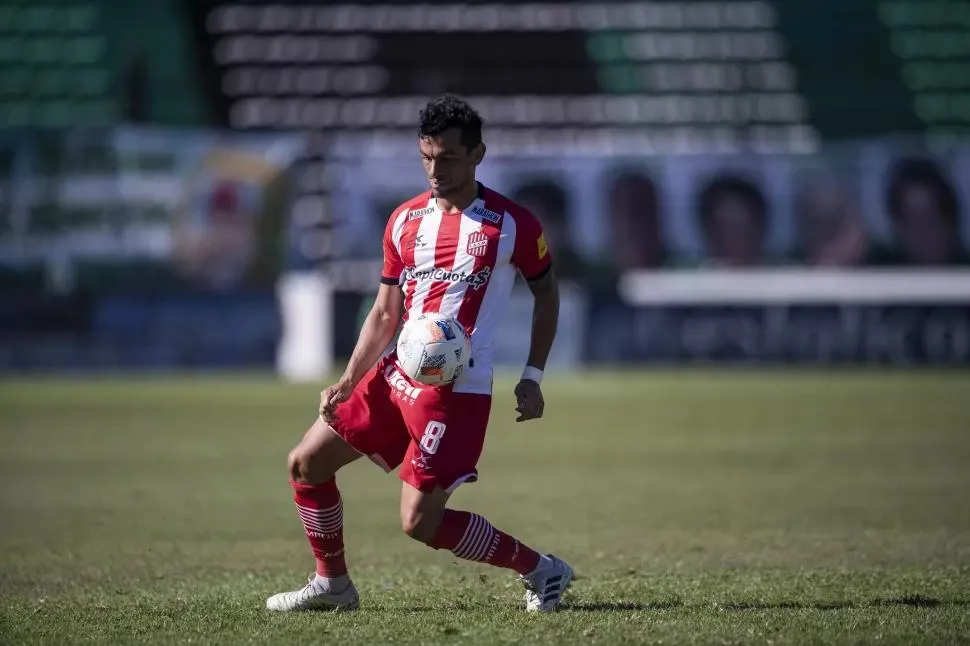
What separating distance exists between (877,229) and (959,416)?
35.8 ft

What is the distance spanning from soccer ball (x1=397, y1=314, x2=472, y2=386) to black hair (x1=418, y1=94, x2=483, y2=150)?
0.80m

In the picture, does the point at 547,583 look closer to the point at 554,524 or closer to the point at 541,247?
the point at 541,247

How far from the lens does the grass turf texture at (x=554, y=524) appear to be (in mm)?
6219

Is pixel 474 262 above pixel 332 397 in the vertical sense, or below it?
above

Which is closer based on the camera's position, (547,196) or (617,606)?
(617,606)

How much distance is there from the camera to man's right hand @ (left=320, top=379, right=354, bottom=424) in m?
6.34

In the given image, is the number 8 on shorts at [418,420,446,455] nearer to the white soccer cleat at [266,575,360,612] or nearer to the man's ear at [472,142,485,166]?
the white soccer cleat at [266,575,360,612]

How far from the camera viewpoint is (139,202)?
27.7m

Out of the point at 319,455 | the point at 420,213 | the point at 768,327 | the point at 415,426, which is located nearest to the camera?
the point at 415,426

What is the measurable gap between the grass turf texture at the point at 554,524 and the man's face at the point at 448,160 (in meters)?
1.92

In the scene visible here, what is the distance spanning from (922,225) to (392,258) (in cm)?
2320

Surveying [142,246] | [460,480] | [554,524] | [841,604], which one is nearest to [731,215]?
[142,246]

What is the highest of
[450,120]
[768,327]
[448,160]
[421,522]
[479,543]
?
[450,120]

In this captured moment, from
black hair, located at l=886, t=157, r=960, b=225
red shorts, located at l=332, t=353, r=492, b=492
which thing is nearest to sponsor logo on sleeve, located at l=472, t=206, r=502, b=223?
red shorts, located at l=332, t=353, r=492, b=492
